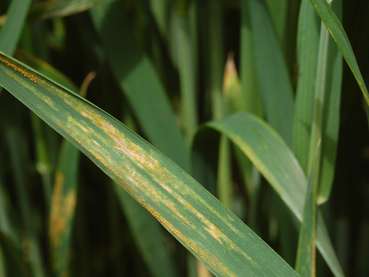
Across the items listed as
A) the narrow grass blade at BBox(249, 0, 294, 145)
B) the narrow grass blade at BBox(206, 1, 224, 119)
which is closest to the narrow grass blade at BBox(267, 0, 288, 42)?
the narrow grass blade at BBox(249, 0, 294, 145)

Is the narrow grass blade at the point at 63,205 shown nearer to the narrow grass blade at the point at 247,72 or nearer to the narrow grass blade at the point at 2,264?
the narrow grass blade at the point at 2,264

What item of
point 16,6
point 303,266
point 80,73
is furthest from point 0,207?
point 303,266

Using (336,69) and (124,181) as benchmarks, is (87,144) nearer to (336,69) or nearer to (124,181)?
(124,181)

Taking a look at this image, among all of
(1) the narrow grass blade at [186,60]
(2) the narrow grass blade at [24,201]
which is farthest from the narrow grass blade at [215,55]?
(2) the narrow grass blade at [24,201]

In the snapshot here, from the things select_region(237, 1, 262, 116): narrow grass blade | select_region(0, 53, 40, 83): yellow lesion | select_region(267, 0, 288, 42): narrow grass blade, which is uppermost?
select_region(0, 53, 40, 83): yellow lesion

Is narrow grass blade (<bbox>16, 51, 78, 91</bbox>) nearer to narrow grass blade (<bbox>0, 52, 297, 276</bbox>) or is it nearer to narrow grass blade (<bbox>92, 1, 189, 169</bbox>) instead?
narrow grass blade (<bbox>92, 1, 189, 169</bbox>)
